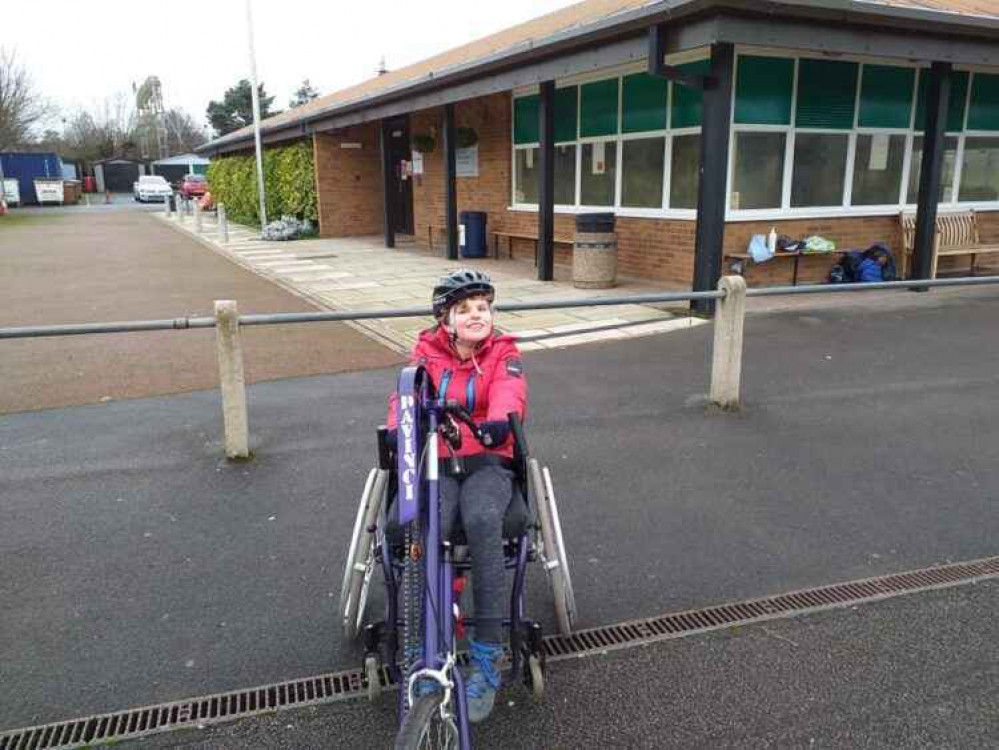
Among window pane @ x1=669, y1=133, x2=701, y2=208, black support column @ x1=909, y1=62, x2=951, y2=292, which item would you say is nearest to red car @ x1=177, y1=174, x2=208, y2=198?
window pane @ x1=669, y1=133, x2=701, y2=208

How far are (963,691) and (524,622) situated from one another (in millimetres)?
1473

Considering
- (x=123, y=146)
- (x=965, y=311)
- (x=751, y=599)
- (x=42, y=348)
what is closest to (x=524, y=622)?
(x=751, y=599)

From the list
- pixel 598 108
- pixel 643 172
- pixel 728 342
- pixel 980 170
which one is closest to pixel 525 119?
pixel 598 108

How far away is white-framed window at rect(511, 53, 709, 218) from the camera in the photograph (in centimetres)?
1140

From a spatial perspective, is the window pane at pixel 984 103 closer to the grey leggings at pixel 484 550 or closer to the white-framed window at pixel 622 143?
the white-framed window at pixel 622 143

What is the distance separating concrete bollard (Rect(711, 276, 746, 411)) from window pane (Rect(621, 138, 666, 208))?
253 inches

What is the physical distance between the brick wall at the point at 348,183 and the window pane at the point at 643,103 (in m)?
11.4

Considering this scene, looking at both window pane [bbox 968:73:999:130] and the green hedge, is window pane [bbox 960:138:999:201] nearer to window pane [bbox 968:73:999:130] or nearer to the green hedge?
window pane [bbox 968:73:999:130]

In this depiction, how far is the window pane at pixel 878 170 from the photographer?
11.8 metres

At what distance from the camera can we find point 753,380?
689 centimetres

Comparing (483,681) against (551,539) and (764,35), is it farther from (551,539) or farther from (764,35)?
(764,35)

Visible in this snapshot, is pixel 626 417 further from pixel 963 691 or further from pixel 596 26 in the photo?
pixel 596 26

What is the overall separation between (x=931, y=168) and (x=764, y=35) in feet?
12.5

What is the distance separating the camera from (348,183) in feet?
73.4
